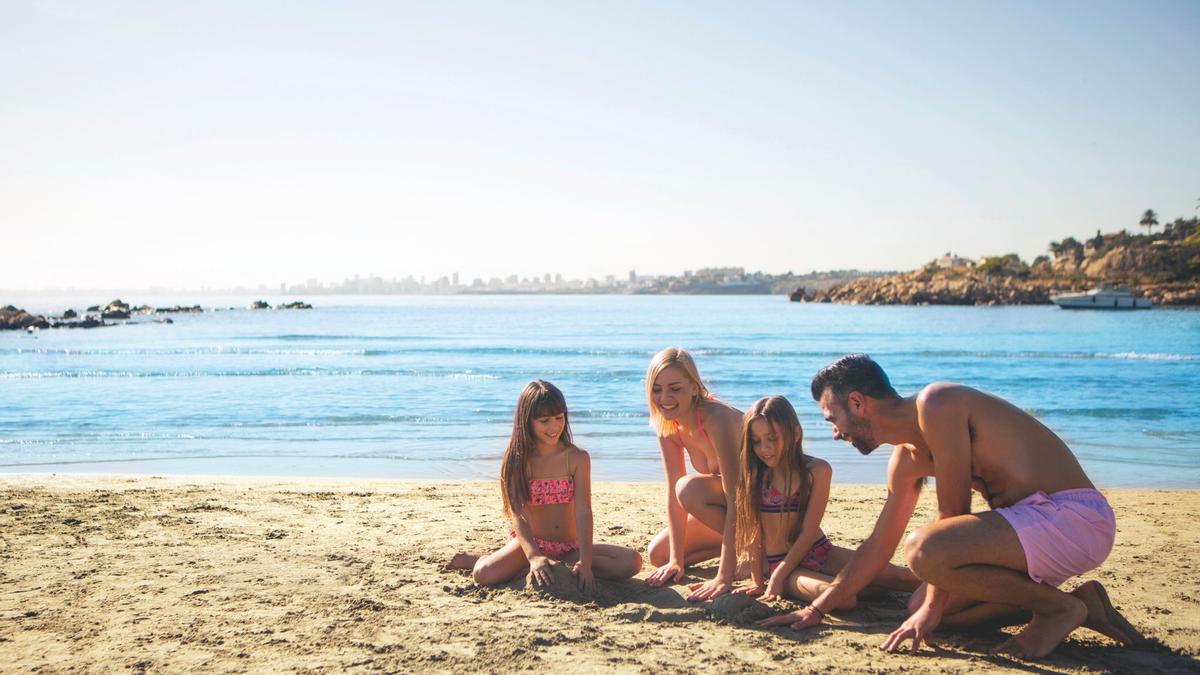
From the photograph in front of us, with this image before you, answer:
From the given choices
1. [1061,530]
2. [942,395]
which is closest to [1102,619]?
[1061,530]

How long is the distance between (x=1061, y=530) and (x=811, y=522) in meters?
1.26

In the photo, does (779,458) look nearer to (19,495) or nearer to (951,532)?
(951,532)

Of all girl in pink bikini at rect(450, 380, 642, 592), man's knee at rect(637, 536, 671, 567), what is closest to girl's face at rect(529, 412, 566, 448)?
girl in pink bikini at rect(450, 380, 642, 592)

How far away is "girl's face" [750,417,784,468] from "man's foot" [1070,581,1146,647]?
1498 mm

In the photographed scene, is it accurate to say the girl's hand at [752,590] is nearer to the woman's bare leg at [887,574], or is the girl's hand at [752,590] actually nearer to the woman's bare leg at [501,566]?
the woman's bare leg at [887,574]

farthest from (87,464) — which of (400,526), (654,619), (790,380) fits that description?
(790,380)

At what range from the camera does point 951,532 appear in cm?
372

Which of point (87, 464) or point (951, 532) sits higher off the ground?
point (951, 532)

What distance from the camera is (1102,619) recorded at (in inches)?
153

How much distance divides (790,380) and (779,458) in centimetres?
1788

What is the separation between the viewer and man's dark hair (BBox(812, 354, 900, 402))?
3908 millimetres

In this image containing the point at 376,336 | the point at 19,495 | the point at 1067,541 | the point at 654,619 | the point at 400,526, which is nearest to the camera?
the point at 1067,541

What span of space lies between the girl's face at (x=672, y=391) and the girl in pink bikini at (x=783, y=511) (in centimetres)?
41

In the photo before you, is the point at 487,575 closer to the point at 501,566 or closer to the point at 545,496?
the point at 501,566
